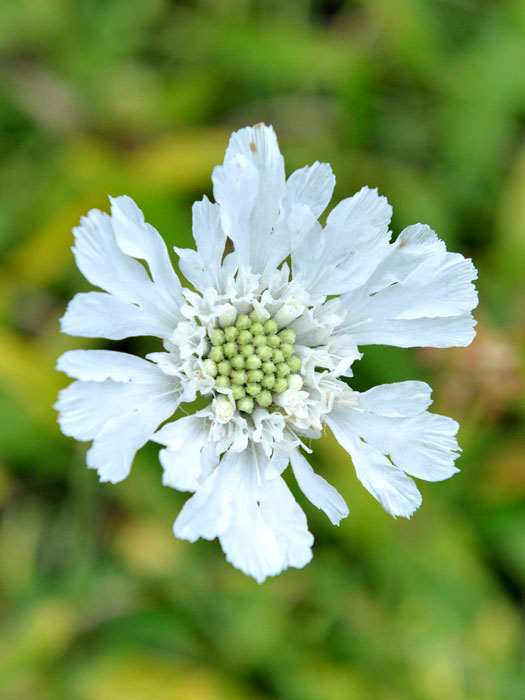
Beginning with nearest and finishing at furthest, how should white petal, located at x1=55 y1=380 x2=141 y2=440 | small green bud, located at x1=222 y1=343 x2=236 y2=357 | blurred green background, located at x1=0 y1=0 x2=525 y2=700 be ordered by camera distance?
1. white petal, located at x1=55 y1=380 x2=141 y2=440
2. small green bud, located at x1=222 y1=343 x2=236 y2=357
3. blurred green background, located at x1=0 y1=0 x2=525 y2=700

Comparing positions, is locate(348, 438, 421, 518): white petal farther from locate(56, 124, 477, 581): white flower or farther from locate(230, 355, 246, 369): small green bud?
locate(230, 355, 246, 369): small green bud

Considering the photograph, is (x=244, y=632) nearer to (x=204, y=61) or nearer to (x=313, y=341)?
(x=313, y=341)

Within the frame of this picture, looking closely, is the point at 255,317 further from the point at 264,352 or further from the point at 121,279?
the point at 121,279

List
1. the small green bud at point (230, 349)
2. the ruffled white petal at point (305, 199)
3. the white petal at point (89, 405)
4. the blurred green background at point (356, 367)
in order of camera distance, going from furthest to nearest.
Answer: the blurred green background at point (356, 367)
the small green bud at point (230, 349)
the ruffled white petal at point (305, 199)
the white petal at point (89, 405)

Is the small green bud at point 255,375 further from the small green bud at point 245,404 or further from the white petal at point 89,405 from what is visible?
the white petal at point 89,405

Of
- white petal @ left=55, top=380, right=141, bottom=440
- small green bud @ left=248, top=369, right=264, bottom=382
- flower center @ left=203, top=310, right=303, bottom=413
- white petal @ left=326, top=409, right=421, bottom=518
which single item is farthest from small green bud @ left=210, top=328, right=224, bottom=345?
white petal @ left=326, top=409, right=421, bottom=518

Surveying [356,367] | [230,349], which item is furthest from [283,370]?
[356,367]

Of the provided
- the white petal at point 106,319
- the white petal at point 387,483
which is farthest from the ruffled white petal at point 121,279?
the white petal at point 387,483
